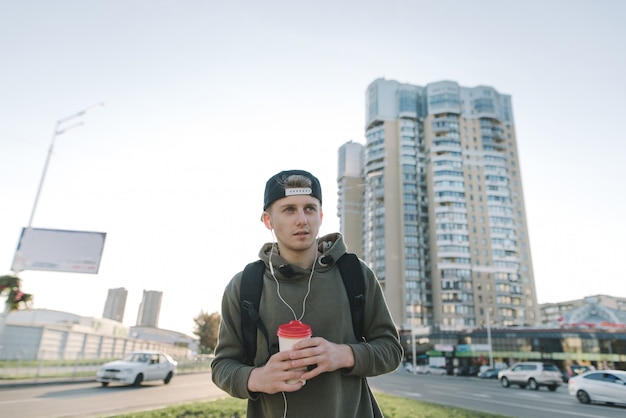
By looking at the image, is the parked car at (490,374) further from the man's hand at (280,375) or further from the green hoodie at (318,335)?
the man's hand at (280,375)

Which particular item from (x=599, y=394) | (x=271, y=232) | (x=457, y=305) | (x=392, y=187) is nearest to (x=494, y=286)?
(x=457, y=305)

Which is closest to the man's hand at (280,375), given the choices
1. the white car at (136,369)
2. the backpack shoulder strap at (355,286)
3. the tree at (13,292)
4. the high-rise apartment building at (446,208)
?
the backpack shoulder strap at (355,286)

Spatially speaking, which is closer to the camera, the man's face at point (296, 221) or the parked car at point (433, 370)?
the man's face at point (296, 221)

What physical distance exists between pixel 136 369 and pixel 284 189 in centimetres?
1629

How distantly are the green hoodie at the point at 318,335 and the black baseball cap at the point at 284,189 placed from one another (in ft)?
0.96

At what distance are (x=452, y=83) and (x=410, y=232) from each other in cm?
3606

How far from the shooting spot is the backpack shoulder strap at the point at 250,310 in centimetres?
180

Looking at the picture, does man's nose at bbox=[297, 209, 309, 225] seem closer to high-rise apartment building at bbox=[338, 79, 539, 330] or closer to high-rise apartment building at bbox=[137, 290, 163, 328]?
high-rise apartment building at bbox=[338, 79, 539, 330]

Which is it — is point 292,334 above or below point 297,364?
above

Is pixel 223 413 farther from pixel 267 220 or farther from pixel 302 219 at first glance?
pixel 302 219

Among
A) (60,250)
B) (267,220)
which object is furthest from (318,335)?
(60,250)

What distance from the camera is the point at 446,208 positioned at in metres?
76.9

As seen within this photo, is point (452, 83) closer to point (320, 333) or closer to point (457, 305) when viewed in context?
point (457, 305)

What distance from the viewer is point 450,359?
6350 centimetres
